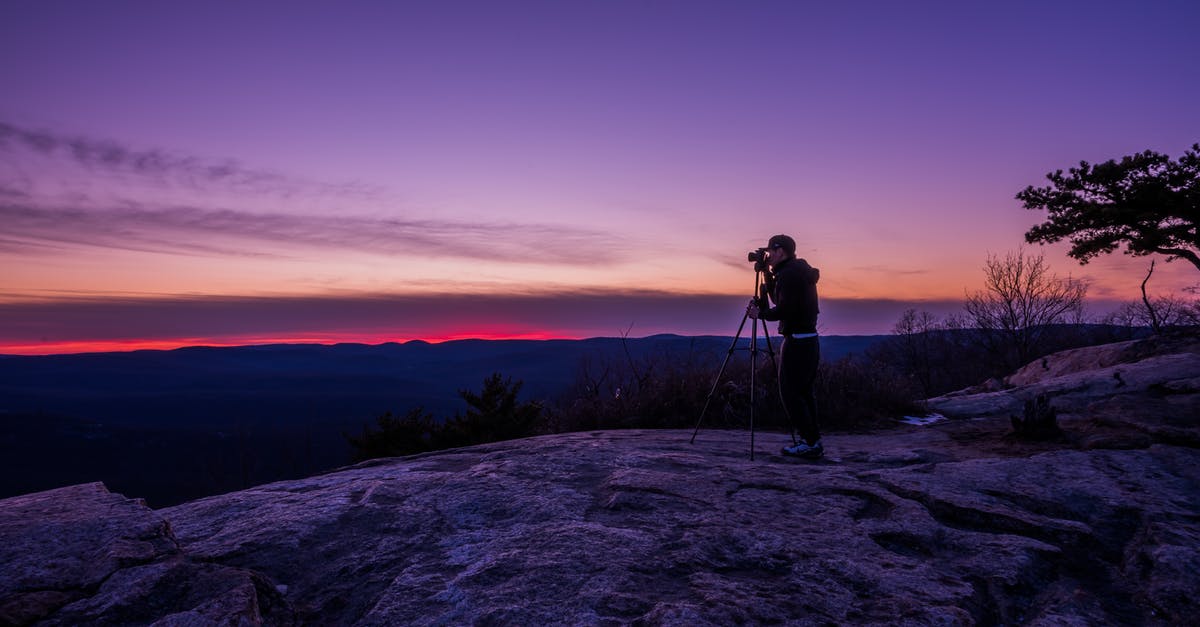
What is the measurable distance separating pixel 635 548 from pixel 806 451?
3.37m

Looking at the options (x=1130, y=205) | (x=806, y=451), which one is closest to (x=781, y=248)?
(x=806, y=451)

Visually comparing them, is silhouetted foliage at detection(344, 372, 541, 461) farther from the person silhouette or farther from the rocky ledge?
Answer: the rocky ledge

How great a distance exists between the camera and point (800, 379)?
5.99 metres

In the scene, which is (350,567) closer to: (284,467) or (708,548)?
(708,548)

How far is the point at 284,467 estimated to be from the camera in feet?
280

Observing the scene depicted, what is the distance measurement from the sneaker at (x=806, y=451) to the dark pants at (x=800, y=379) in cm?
6

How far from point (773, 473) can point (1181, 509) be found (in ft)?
8.50

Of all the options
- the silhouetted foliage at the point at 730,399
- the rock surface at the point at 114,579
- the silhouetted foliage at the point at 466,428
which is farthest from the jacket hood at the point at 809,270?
the silhouetted foliage at the point at 466,428

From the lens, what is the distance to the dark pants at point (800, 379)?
595 centimetres

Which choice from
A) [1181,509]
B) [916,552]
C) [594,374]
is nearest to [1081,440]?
[1181,509]

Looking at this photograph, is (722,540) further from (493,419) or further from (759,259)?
(493,419)

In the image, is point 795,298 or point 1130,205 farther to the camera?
point 1130,205

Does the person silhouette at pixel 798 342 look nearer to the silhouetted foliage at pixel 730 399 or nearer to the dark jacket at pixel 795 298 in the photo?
the dark jacket at pixel 795 298

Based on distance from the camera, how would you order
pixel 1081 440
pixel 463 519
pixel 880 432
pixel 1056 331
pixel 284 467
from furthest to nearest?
pixel 284 467 < pixel 1056 331 < pixel 880 432 < pixel 1081 440 < pixel 463 519
